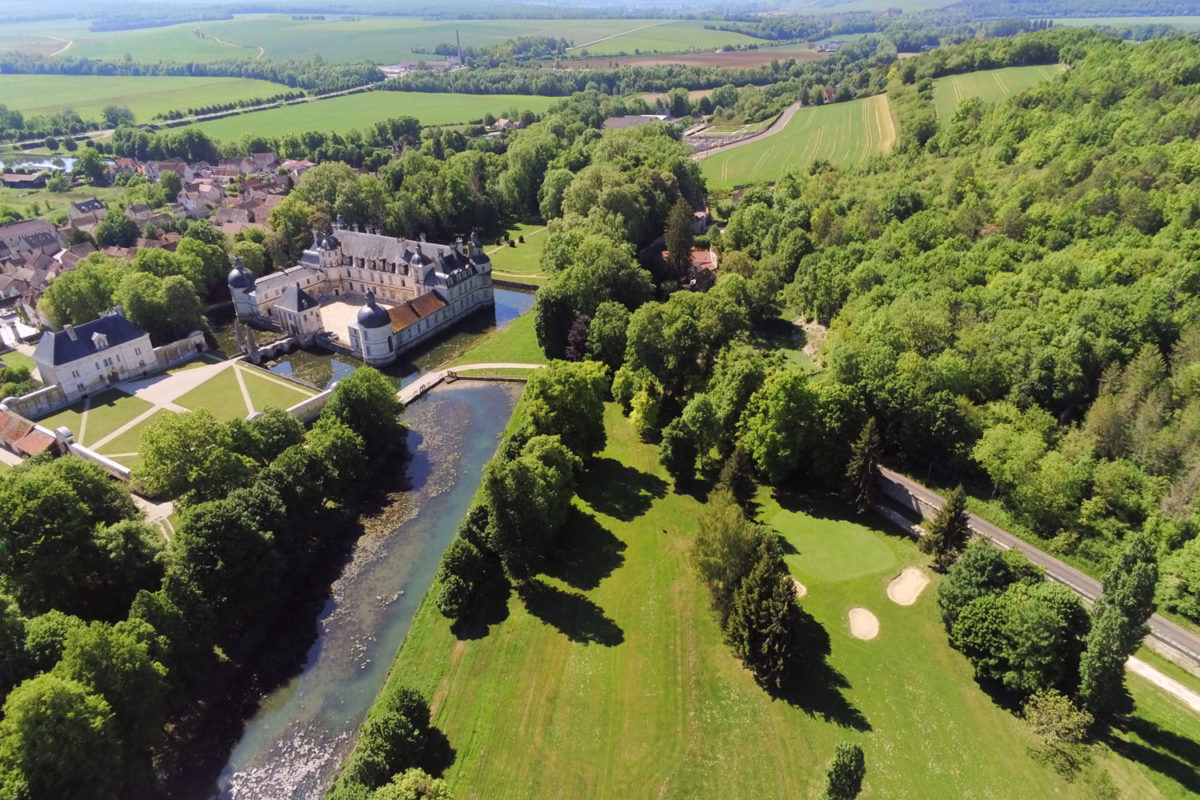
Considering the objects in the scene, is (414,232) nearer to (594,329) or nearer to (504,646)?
(594,329)

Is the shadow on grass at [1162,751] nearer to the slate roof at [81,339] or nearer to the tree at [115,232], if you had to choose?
the slate roof at [81,339]

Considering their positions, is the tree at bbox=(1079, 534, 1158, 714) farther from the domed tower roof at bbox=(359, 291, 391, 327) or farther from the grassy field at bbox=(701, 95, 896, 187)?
the grassy field at bbox=(701, 95, 896, 187)

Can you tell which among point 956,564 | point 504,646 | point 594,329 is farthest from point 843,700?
point 594,329

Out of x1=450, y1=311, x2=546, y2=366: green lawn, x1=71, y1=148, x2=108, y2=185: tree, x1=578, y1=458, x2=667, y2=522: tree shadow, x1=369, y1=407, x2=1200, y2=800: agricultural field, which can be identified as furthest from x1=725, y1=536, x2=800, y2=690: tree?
x1=71, y1=148, x2=108, y2=185: tree

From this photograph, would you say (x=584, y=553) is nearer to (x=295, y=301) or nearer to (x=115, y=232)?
(x=295, y=301)

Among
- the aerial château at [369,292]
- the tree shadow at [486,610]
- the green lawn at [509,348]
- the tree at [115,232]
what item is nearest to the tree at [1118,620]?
the tree shadow at [486,610]

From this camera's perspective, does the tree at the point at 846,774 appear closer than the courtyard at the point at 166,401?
Yes

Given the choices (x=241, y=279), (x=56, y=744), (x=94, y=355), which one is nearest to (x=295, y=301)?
(x=241, y=279)
